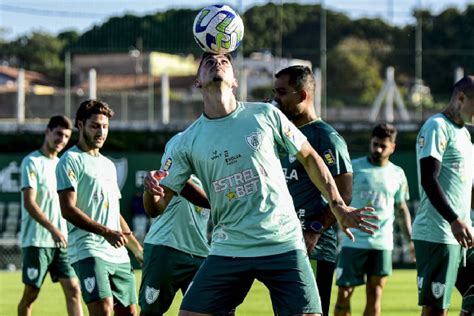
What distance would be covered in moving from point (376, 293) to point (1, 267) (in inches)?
554

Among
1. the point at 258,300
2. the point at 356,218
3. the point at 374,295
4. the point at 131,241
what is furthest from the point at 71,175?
the point at 258,300

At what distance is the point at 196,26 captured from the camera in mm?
7984

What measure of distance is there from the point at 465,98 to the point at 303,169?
65.1 inches

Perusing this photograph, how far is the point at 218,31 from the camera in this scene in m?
7.91

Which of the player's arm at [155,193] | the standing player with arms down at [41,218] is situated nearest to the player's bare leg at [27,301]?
the standing player with arms down at [41,218]

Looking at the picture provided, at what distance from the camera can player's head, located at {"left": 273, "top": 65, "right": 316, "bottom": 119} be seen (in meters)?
8.18

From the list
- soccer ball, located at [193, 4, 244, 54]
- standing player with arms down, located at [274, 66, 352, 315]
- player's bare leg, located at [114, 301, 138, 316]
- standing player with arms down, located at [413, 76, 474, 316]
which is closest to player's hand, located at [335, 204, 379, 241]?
standing player with arms down, located at [274, 66, 352, 315]

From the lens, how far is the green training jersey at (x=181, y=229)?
30.3ft

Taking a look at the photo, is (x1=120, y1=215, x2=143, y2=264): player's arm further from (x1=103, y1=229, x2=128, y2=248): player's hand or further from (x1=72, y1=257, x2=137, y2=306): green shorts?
(x1=103, y1=229, x2=128, y2=248): player's hand

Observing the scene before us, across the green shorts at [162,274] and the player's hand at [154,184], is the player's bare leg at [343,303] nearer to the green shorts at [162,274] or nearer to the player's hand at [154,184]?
the green shorts at [162,274]

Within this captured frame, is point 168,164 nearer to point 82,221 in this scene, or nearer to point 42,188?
point 82,221

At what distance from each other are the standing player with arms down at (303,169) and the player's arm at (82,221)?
62.3 inches

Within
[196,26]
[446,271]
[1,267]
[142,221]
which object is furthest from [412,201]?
[196,26]

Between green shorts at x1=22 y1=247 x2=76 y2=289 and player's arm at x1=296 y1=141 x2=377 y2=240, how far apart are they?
5.55 metres
